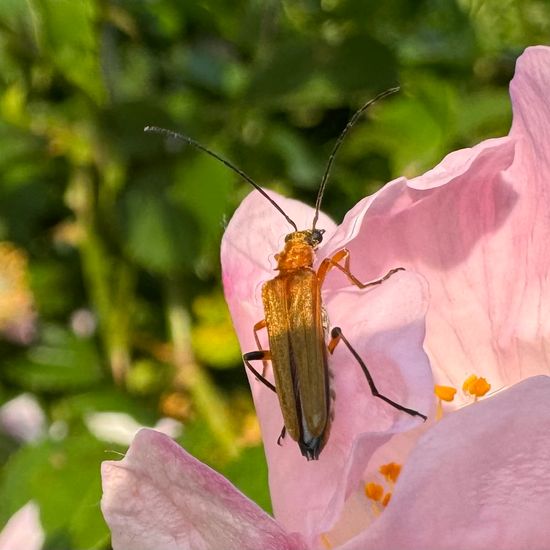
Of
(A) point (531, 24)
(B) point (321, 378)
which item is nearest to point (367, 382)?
(B) point (321, 378)

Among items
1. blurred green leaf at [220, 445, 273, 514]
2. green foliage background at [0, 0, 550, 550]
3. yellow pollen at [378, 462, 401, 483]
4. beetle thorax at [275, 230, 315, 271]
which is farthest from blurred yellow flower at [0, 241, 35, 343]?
yellow pollen at [378, 462, 401, 483]

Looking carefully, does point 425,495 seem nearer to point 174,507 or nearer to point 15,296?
point 174,507

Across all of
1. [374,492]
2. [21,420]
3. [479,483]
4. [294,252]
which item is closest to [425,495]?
[479,483]

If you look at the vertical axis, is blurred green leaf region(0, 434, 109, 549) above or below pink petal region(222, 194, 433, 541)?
above

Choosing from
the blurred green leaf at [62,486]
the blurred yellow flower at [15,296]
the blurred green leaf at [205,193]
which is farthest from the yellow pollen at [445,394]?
the blurred yellow flower at [15,296]

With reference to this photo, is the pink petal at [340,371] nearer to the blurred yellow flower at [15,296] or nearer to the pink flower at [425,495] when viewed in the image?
the pink flower at [425,495]

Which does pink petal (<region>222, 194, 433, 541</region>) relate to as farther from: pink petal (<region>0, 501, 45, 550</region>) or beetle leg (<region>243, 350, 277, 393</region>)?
pink petal (<region>0, 501, 45, 550</region>)
